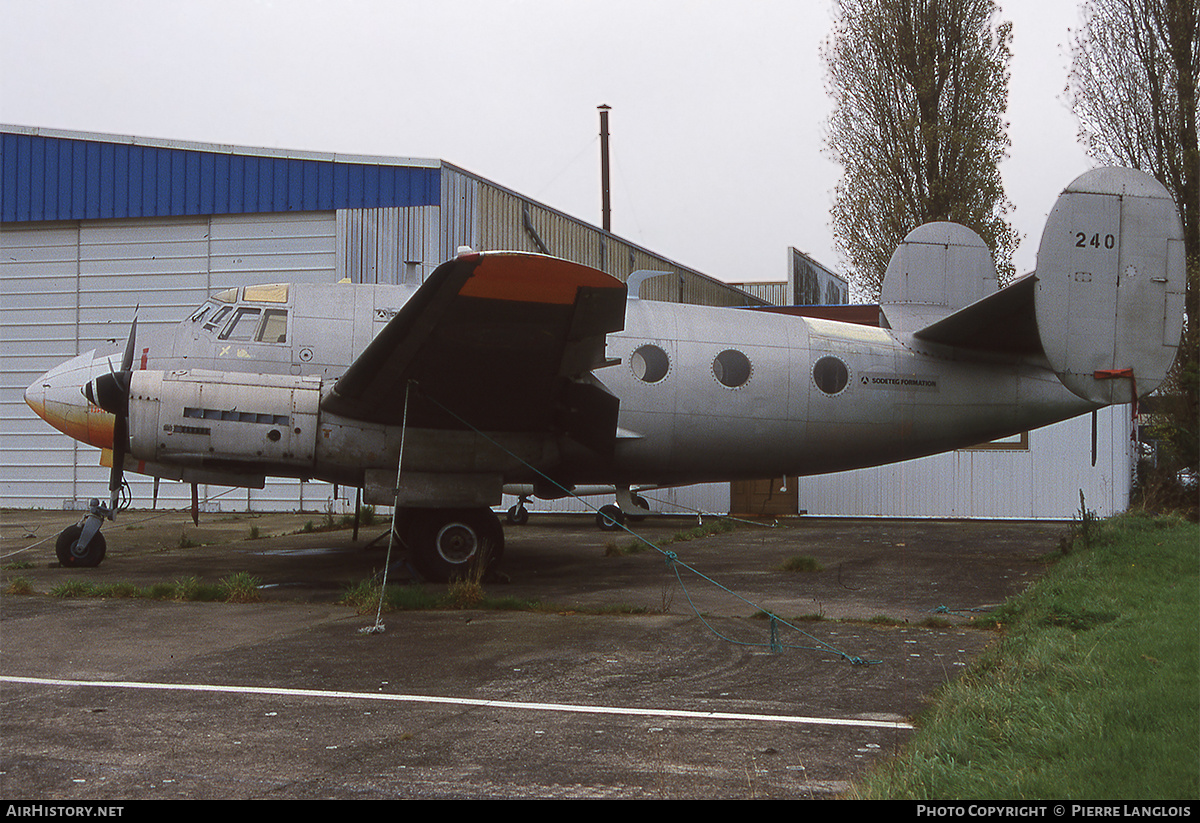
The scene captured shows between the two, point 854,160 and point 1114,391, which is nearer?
point 1114,391

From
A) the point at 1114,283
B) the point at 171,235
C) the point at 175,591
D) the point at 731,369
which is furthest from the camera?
the point at 171,235

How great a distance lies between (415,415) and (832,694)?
6.19 metres

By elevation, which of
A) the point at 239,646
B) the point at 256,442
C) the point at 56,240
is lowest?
A: the point at 239,646

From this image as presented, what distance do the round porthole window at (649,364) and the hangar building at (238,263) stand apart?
10.0 meters

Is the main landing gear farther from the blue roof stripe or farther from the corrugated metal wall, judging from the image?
the blue roof stripe

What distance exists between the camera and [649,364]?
37.9 feet

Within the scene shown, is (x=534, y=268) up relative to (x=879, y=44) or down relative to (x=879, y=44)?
down

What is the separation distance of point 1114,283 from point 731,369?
4.53 meters

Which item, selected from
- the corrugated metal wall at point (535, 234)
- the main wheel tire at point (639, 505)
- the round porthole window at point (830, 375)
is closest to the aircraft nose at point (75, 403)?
the round porthole window at point (830, 375)

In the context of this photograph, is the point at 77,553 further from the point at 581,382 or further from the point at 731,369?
the point at 731,369

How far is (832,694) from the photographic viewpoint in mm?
5805

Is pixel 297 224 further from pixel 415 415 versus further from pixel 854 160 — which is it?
pixel 854 160

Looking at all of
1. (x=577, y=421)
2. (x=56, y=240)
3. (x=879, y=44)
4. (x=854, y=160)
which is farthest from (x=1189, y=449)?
(x=56, y=240)

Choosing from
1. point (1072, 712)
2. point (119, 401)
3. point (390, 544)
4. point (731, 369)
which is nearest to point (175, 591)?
point (119, 401)
